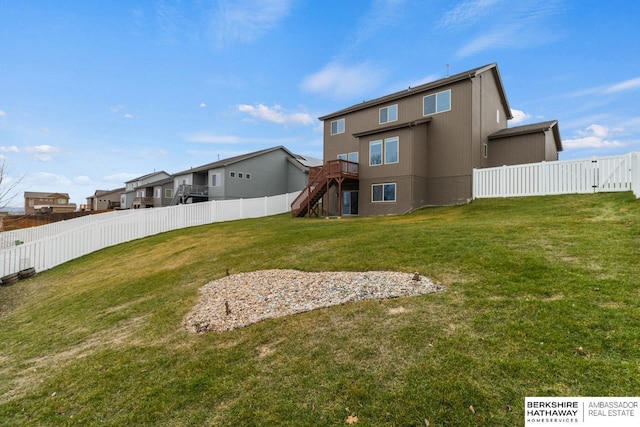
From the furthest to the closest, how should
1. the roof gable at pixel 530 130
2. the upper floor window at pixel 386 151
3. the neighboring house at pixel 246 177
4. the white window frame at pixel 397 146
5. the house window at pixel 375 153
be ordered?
the neighboring house at pixel 246 177 → the house window at pixel 375 153 → the upper floor window at pixel 386 151 → the white window frame at pixel 397 146 → the roof gable at pixel 530 130

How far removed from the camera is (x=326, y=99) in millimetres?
29734

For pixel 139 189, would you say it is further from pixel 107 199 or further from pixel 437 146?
pixel 437 146

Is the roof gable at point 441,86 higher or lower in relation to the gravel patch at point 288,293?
higher

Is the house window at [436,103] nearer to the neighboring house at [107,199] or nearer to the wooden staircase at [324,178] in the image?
the wooden staircase at [324,178]

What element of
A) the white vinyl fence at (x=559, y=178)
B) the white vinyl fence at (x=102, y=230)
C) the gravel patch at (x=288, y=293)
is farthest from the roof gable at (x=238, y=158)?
the gravel patch at (x=288, y=293)

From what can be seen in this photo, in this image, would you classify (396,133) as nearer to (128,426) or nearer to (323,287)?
(323,287)

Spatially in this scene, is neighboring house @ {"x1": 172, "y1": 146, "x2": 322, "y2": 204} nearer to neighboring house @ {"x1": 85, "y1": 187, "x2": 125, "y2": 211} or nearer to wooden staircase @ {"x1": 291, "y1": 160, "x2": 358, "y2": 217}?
wooden staircase @ {"x1": 291, "y1": 160, "x2": 358, "y2": 217}

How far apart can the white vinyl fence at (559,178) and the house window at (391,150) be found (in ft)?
14.8

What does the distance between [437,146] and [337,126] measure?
8500 mm

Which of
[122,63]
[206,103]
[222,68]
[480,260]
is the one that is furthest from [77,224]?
[480,260]

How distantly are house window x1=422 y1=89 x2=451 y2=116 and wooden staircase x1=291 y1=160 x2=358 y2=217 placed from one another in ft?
17.9

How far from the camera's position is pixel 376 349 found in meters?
3.61

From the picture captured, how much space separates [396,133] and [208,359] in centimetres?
1723

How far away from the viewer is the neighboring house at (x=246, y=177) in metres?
31.6
